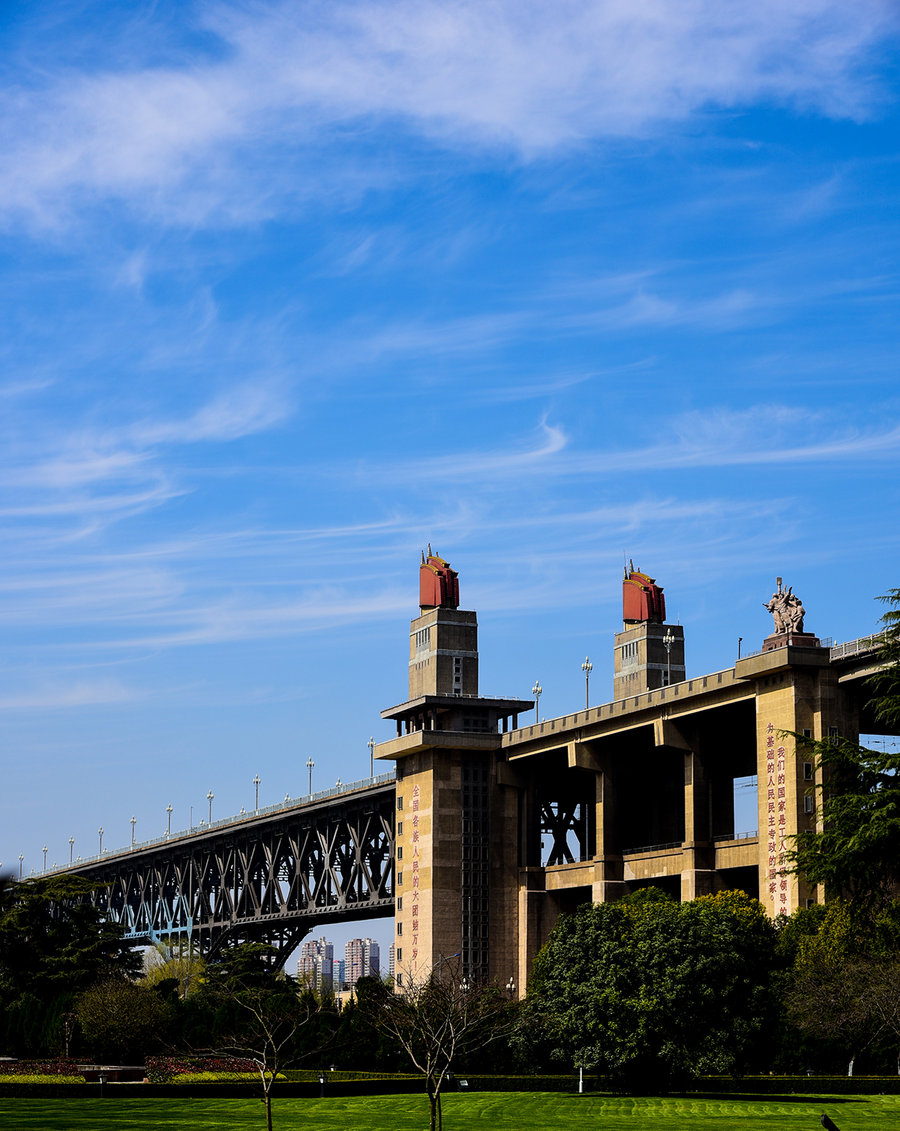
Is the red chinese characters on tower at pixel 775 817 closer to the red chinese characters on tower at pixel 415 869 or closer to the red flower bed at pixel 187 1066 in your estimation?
the red flower bed at pixel 187 1066

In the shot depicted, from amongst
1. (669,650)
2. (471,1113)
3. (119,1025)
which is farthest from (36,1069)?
(669,650)

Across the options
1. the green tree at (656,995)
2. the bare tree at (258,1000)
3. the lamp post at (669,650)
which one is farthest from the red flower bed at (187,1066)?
the lamp post at (669,650)

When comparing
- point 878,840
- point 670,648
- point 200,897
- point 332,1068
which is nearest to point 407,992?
point 332,1068

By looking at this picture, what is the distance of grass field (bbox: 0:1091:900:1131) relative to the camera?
5406cm

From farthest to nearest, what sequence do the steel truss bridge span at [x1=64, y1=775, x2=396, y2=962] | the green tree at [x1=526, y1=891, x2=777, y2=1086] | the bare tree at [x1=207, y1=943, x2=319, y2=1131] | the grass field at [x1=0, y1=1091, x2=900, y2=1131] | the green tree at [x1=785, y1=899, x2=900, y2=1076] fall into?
the steel truss bridge span at [x1=64, y1=775, x2=396, y2=962] < the bare tree at [x1=207, y1=943, x2=319, y2=1131] < the green tree at [x1=526, y1=891, x2=777, y2=1086] < the green tree at [x1=785, y1=899, x2=900, y2=1076] < the grass field at [x1=0, y1=1091, x2=900, y2=1131]

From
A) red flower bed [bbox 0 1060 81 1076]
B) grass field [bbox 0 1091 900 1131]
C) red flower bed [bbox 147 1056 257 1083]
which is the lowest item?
red flower bed [bbox 147 1056 257 1083]

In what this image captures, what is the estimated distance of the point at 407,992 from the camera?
10069 centimetres

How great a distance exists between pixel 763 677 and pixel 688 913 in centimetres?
1991

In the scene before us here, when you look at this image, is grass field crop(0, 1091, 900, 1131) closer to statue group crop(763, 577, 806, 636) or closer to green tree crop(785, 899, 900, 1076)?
green tree crop(785, 899, 900, 1076)

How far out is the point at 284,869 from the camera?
174 meters

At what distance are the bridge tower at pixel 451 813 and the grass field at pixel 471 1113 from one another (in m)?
45.6

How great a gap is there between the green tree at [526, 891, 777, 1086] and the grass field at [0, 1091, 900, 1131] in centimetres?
244

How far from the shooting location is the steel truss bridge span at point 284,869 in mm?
150375

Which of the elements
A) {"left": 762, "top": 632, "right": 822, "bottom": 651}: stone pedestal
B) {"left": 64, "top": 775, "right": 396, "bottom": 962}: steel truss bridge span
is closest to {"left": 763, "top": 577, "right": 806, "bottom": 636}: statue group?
{"left": 762, "top": 632, "right": 822, "bottom": 651}: stone pedestal
